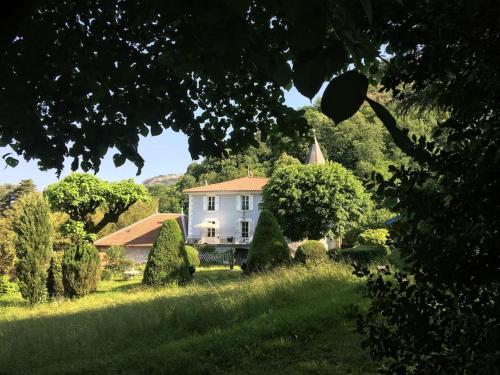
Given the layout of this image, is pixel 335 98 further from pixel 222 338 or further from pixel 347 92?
pixel 222 338

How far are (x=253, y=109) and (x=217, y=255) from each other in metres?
32.1

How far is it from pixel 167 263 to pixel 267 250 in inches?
172

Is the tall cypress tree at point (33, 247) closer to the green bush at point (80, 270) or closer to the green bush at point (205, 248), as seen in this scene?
the green bush at point (80, 270)

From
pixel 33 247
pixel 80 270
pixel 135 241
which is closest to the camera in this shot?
pixel 80 270

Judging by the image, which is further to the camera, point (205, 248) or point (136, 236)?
point (136, 236)

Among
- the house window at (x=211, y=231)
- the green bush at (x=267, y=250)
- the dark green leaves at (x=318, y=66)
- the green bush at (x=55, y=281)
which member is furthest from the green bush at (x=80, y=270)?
the house window at (x=211, y=231)

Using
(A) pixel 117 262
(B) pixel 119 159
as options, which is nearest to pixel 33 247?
(A) pixel 117 262

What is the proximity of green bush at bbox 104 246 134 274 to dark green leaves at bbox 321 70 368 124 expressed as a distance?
29.7m

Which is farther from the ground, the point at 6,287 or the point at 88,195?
the point at 88,195

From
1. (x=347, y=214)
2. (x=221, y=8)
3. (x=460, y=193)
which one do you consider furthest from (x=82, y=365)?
(x=347, y=214)

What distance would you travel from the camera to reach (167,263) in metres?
18.5

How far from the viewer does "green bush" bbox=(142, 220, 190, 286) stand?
18.4 m

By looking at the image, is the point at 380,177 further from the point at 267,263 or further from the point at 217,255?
the point at 217,255

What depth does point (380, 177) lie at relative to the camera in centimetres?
214
